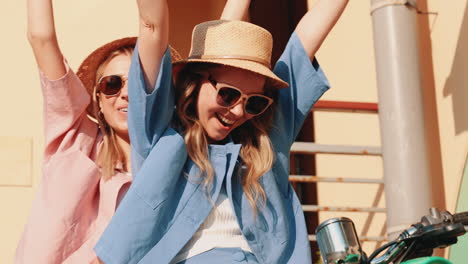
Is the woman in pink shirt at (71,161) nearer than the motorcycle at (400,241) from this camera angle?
No

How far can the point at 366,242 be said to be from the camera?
616 cm

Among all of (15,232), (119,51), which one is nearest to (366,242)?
(15,232)

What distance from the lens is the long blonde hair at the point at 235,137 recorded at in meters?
2.71

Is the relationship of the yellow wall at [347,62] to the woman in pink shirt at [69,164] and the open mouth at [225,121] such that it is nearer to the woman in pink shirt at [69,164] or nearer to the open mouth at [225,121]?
the woman in pink shirt at [69,164]

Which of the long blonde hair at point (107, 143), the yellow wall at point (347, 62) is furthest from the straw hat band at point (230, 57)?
the yellow wall at point (347, 62)

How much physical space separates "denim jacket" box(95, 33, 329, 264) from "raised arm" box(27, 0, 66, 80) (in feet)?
1.81

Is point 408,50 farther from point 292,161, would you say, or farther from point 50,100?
point 50,100

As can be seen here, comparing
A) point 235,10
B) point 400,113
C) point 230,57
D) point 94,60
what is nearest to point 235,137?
point 230,57

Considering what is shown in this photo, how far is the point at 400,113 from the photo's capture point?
5.57m

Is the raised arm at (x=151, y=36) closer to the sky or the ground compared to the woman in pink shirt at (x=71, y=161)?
closer to the sky

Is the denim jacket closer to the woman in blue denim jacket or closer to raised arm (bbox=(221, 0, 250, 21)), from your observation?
the woman in blue denim jacket

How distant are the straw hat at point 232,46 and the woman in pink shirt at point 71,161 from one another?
390 mm

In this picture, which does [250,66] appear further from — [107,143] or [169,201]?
[107,143]

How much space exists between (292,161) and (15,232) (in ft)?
6.86
